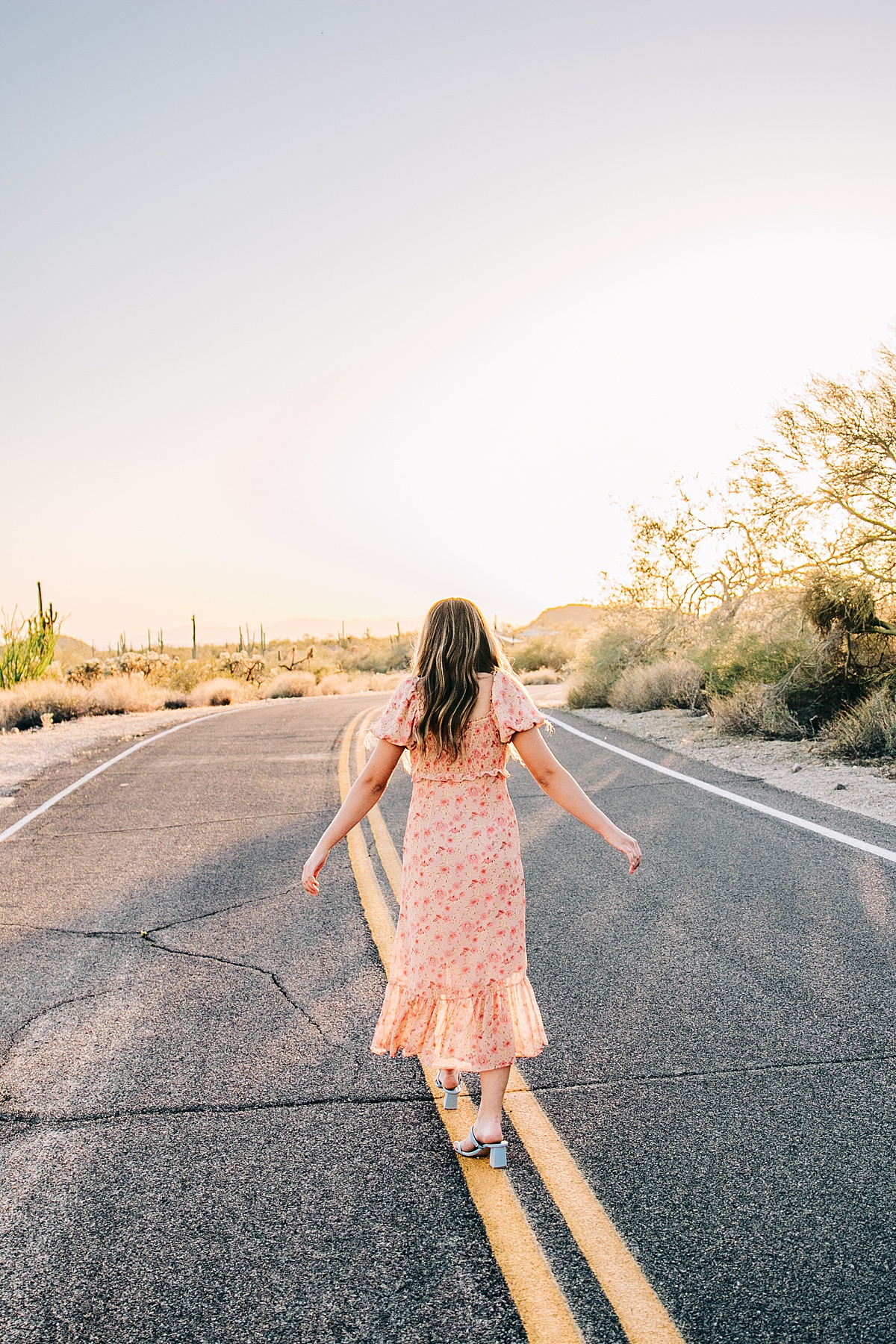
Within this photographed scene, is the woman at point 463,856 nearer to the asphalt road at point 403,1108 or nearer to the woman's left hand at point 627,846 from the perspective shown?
the woman's left hand at point 627,846

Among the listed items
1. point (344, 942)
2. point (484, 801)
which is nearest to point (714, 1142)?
point (484, 801)

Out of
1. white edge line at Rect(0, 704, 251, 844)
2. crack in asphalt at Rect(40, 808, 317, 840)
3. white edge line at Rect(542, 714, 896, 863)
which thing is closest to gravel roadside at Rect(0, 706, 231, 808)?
white edge line at Rect(0, 704, 251, 844)

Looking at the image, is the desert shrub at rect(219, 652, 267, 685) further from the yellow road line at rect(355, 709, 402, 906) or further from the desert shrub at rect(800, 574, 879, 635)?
the yellow road line at rect(355, 709, 402, 906)

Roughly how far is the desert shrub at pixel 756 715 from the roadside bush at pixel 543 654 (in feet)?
87.6

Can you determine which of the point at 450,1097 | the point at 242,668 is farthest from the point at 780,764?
the point at 242,668

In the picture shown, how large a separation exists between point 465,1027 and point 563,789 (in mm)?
870

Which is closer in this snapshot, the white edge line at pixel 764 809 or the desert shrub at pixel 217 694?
the white edge line at pixel 764 809

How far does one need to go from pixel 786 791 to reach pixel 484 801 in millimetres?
6434

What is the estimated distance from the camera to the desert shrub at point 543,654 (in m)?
41.3

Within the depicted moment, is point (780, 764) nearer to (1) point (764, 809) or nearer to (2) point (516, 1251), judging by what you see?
(1) point (764, 809)

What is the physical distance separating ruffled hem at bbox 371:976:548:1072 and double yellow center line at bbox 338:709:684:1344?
27 cm

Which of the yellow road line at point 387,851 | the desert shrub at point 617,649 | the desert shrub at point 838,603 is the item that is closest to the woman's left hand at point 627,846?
the yellow road line at point 387,851

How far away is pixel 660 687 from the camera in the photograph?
1677cm

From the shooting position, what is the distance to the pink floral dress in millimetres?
3342
